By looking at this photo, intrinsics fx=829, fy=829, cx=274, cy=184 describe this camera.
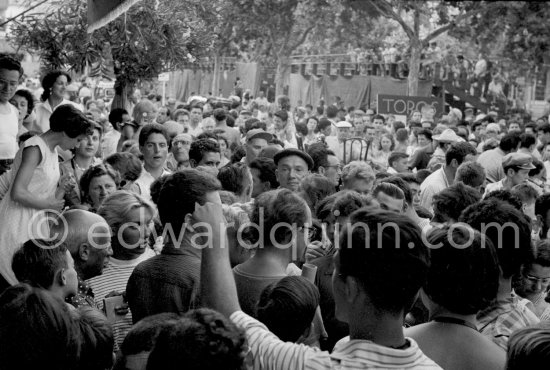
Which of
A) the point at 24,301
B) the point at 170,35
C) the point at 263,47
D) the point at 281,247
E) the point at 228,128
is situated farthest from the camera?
the point at 263,47

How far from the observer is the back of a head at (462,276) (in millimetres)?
3135

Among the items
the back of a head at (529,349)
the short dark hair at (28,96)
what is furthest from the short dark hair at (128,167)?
the back of a head at (529,349)

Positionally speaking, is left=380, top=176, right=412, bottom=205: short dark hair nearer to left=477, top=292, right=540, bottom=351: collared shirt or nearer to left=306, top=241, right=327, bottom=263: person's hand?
left=306, top=241, right=327, bottom=263: person's hand

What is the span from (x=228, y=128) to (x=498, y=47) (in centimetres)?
1540

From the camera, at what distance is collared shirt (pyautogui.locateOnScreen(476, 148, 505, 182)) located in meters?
10.7

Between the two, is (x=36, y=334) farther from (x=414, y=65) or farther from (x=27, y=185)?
(x=414, y=65)

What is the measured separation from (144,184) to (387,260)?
4.78 meters

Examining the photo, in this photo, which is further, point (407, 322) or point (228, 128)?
point (228, 128)

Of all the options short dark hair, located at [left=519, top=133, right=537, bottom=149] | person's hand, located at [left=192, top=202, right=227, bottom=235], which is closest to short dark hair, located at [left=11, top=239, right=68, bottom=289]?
person's hand, located at [left=192, top=202, right=227, bottom=235]

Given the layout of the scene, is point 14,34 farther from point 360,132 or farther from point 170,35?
point 360,132

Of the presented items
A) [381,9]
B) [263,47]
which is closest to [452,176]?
[381,9]

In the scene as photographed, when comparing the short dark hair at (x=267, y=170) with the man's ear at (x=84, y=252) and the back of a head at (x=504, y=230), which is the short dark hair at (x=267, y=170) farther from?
the man's ear at (x=84, y=252)

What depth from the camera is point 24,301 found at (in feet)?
9.16

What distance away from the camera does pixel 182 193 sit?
3.50 m
